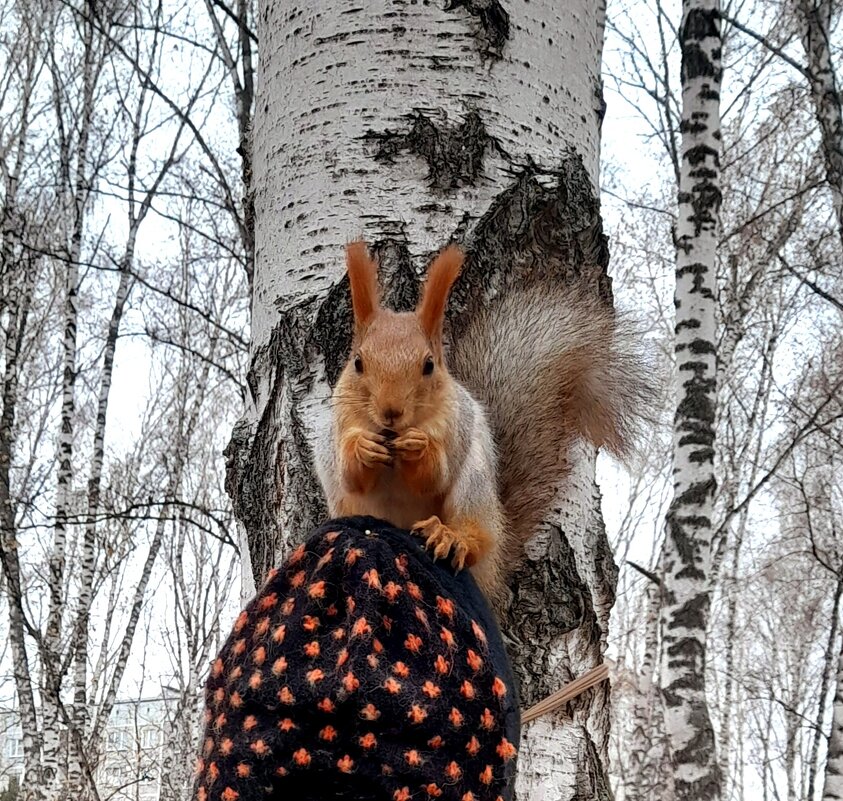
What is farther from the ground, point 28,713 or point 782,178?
point 782,178

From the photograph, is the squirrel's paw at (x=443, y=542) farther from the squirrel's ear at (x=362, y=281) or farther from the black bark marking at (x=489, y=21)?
the black bark marking at (x=489, y=21)

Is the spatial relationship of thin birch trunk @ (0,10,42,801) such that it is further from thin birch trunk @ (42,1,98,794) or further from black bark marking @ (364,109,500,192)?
black bark marking @ (364,109,500,192)

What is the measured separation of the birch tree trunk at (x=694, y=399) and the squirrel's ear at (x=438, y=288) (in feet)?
8.48

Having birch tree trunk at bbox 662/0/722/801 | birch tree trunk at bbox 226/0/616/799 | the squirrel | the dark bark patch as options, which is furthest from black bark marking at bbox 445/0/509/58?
birch tree trunk at bbox 662/0/722/801

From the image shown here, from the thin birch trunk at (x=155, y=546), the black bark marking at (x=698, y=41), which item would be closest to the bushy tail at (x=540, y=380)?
the black bark marking at (x=698, y=41)

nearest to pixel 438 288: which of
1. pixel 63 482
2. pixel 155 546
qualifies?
pixel 63 482

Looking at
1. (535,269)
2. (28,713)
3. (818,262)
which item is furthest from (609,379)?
(28,713)

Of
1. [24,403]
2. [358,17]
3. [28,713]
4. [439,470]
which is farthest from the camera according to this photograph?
[24,403]

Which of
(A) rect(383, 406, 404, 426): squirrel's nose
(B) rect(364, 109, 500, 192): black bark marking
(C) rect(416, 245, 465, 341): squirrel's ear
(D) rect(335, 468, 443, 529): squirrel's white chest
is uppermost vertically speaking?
(B) rect(364, 109, 500, 192): black bark marking

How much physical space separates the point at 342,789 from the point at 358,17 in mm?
770

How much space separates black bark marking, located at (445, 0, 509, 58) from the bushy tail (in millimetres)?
265

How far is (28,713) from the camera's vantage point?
5680 millimetres

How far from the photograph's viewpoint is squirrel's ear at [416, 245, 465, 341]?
0.84 meters

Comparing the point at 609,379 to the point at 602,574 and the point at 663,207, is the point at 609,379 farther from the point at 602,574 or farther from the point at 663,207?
the point at 663,207
